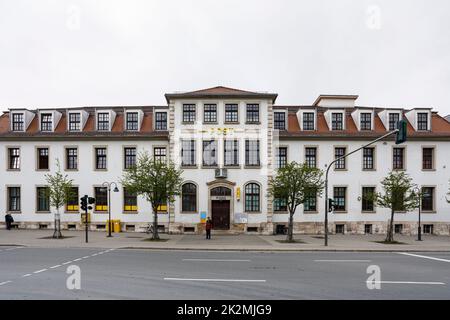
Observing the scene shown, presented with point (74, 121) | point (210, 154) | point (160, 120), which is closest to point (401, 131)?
point (210, 154)

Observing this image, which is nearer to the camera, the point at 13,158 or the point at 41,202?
the point at 41,202

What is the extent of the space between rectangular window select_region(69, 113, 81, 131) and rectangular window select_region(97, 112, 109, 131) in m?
1.94

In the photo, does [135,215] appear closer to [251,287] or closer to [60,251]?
[60,251]

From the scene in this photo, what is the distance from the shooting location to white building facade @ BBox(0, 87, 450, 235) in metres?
28.7

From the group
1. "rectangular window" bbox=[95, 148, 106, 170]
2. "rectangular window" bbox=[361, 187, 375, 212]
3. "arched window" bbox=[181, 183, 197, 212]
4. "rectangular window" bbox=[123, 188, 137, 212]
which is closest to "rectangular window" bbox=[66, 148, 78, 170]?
"rectangular window" bbox=[95, 148, 106, 170]

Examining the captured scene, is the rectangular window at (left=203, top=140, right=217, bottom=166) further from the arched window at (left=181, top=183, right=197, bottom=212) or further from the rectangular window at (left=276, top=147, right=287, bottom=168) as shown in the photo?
the rectangular window at (left=276, top=147, right=287, bottom=168)

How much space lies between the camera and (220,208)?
2880cm

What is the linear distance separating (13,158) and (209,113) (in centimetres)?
1944

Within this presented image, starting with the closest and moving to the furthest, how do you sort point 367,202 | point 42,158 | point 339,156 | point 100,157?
point 367,202 < point 339,156 < point 100,157 < point 42,158

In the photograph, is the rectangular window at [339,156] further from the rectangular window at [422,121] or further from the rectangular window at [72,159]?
the rectangular window at [72,159]

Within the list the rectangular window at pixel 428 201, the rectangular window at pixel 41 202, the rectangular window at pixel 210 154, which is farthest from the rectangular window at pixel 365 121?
the rectangular window at pixel 41 202

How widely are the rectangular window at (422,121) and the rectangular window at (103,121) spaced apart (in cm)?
3011

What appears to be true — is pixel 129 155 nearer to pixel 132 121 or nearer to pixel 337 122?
pixel 132 121
